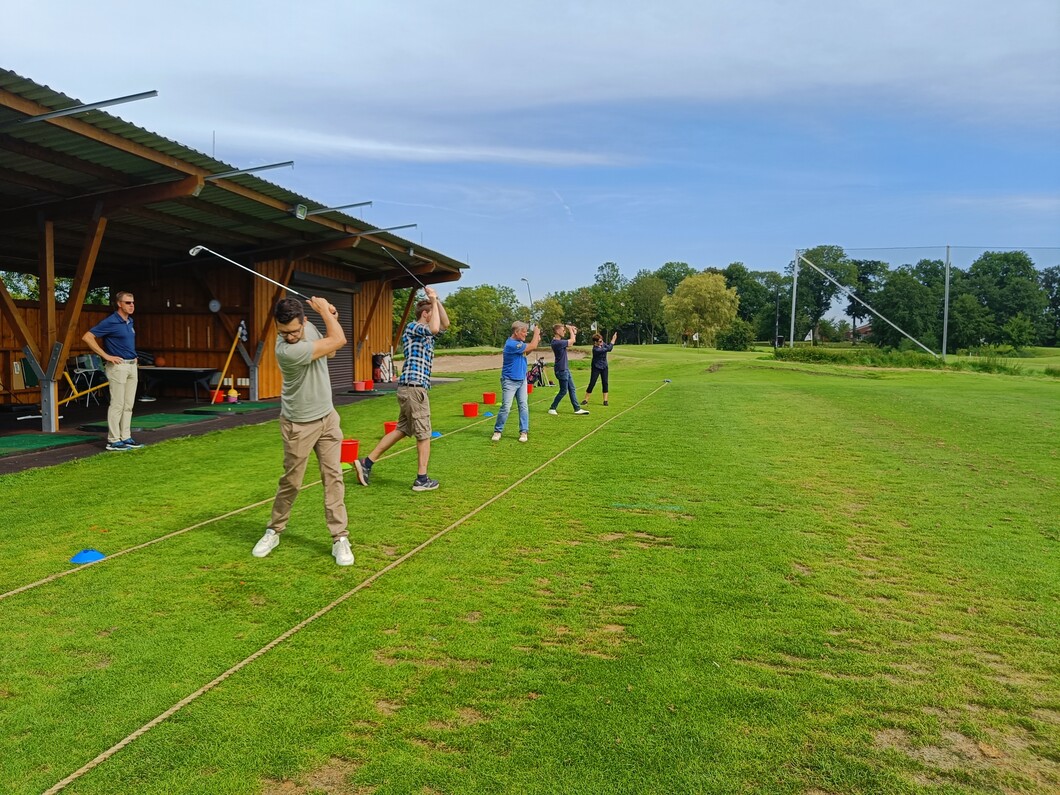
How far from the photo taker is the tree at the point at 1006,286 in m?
33.0

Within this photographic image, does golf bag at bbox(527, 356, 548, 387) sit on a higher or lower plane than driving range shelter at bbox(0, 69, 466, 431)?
lower

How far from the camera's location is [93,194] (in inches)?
450

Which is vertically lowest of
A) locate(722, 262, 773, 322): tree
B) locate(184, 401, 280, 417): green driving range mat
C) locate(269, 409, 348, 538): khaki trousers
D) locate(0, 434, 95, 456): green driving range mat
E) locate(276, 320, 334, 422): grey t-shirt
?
locate(0, 434, 95, 456): green driving range mat

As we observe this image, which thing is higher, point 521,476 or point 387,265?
point 387,265

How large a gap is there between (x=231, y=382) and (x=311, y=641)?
15612 millimetres

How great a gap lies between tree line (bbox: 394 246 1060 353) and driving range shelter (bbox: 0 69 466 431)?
20.1 metres

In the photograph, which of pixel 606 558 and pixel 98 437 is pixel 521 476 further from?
pixel 98 437

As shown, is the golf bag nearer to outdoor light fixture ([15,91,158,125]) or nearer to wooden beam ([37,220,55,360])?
wooden beam ([37,220,55,360])

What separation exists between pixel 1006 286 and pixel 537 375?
26.7m

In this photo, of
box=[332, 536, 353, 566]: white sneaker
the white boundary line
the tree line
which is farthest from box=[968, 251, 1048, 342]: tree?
box=[332, 536, 353, 566]: white sneaker

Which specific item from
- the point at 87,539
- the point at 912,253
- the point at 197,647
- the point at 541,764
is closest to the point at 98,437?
the point at 87,539

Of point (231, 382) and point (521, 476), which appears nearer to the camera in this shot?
point (521, 476)

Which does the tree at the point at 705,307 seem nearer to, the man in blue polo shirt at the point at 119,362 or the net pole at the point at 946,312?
the net pole at the point at 946,312

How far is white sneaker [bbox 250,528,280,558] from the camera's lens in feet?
16.1
